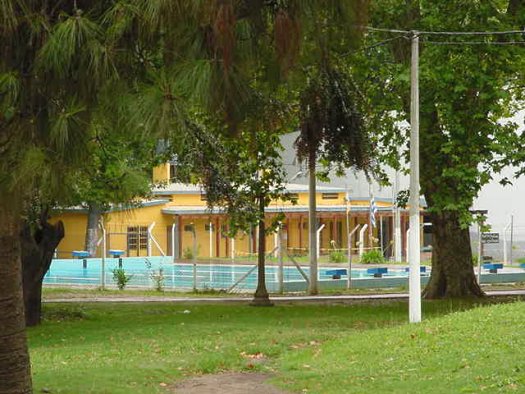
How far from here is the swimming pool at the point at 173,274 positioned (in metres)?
35.3

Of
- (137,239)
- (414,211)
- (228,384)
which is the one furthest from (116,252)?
(228,384)

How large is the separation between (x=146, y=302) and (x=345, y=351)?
1307 centimetres

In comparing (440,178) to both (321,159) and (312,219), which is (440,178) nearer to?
(321,159)

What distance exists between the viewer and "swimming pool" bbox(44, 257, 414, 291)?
1389 inches

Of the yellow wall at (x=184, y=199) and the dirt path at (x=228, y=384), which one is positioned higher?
the yellow wall at (x=184, y=199)

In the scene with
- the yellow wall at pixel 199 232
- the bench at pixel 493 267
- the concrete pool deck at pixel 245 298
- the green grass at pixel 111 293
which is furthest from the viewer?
the yellow wall at pixel 199 232

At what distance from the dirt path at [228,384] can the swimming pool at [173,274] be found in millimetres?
19116

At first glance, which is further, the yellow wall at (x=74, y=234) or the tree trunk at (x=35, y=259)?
the yellow wall at (x=74, y=234)

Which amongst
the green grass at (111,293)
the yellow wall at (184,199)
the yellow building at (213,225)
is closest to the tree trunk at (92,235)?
the yellow building at (213,225)

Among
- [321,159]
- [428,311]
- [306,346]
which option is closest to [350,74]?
[321,159]

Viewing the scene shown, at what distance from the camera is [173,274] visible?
1464 inches

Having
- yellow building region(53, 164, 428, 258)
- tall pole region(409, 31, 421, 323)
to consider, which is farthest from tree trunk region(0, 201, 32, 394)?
yellow building region(53, 164, 428, 258)

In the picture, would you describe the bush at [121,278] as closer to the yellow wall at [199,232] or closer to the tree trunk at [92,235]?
the tree trunk at [92,235]

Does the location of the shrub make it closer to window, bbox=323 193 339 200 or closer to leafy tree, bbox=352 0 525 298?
leafy tree, bbox=352 0 525 298
